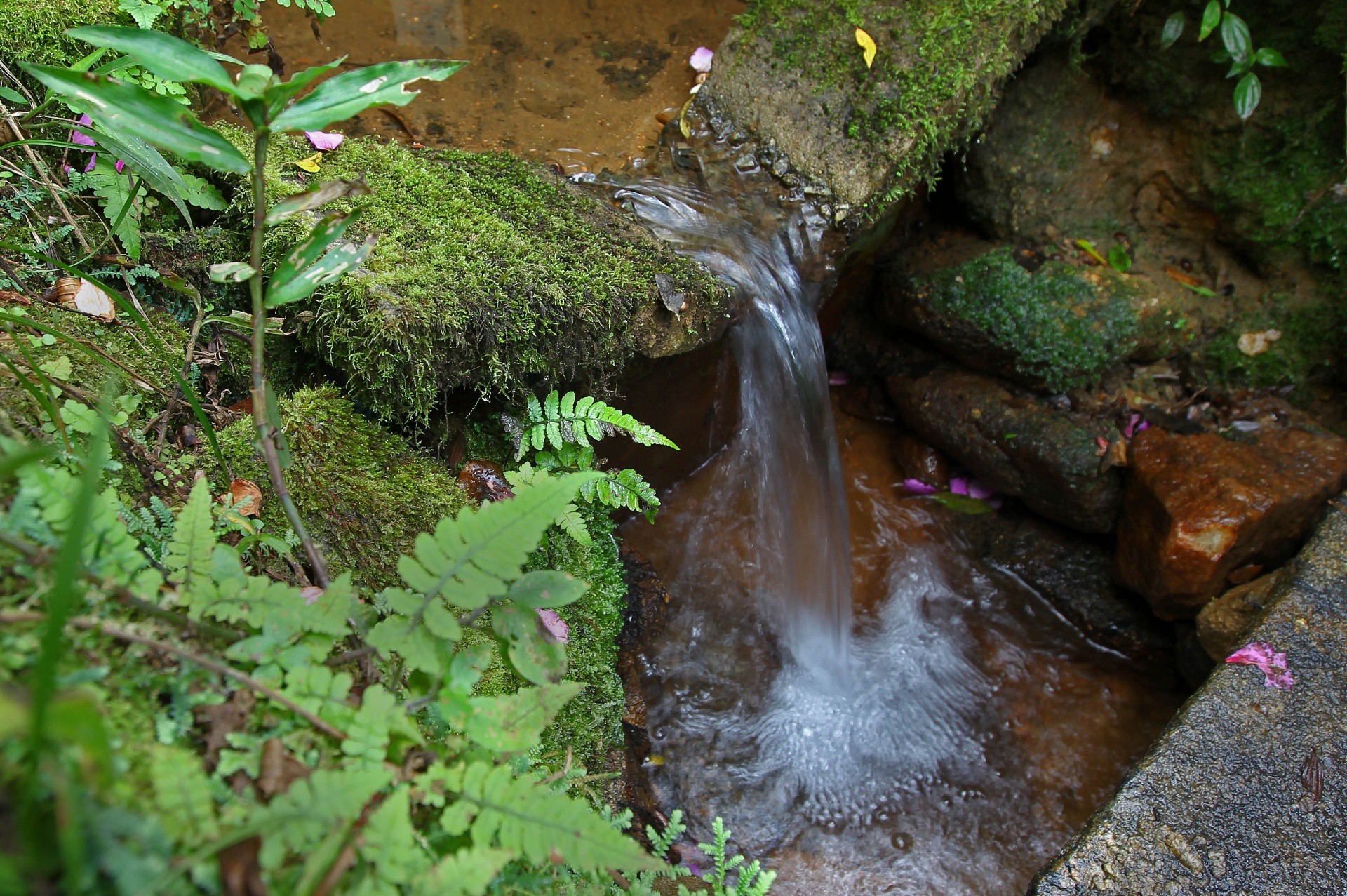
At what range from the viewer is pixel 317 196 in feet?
5.05

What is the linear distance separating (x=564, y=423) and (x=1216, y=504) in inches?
116

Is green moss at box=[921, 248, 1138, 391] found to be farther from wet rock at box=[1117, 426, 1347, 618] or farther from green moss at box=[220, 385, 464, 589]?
green moss at box=[220, 385, 464, 589]

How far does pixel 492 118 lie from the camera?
361cm

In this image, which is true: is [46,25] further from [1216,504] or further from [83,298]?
[1216,504]

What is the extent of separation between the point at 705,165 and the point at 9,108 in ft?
8.07

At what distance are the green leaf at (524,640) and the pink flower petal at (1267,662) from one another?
2541 mm

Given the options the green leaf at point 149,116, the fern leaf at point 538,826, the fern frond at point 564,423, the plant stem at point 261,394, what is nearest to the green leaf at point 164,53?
the green leaf at point 149,116

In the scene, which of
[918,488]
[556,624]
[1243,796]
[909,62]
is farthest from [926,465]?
[556,624]

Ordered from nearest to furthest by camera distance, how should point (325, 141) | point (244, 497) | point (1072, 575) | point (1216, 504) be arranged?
point (244, 497), point (325, 141), point (1216, 504), point (1072, 575)

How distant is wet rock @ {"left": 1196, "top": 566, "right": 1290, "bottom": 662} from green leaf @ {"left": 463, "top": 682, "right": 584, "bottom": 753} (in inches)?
114

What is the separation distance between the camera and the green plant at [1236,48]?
3.31m

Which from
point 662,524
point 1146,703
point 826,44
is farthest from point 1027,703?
point 826,44

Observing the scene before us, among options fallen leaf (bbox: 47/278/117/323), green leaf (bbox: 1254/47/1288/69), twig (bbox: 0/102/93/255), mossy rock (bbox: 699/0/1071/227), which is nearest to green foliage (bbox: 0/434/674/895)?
fallen leaf (bbox: 47/278/117/323)

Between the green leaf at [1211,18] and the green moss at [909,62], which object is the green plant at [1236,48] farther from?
the green moss at [909,62]
